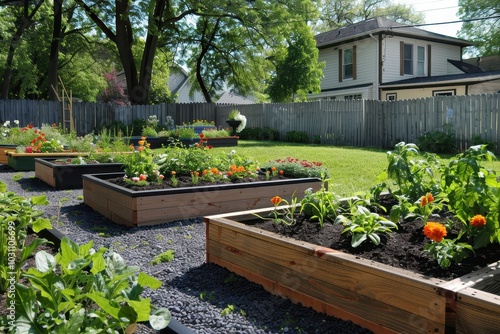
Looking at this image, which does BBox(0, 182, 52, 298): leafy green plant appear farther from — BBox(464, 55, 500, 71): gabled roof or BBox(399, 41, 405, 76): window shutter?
BBox(464, 55, 500, 71): gabled roof

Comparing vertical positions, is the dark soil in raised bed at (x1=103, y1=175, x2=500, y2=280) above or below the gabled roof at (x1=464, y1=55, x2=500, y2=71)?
below

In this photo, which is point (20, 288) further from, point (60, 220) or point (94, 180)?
point (94, 180)

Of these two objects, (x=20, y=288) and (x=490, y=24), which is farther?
(x=490, y=24)

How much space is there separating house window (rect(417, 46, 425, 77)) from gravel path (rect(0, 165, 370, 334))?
67.2 feet

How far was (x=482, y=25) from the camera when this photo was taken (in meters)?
33.6

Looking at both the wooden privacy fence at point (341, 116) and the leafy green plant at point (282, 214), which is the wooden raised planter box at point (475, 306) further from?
the wooden privacy fence at point (341, 116)

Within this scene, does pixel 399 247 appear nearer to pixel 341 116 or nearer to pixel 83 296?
pixel 83 296

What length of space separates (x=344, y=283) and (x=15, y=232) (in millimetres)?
1971

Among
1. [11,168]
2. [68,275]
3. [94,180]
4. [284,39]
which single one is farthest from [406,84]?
[68,275]

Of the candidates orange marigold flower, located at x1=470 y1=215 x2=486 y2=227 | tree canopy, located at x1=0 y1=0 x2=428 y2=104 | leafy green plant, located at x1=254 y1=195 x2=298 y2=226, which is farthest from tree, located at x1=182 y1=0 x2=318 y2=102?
orange marigold flower, located at x1=470 y1=215 x2=486 y2=227

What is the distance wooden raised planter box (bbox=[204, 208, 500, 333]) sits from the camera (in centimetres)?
199

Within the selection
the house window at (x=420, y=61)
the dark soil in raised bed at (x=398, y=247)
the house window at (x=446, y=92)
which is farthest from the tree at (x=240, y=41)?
the dark soil in raised bed at (x=398, y=247)

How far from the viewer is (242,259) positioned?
3.13 metres

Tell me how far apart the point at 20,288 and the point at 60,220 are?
138 inches
